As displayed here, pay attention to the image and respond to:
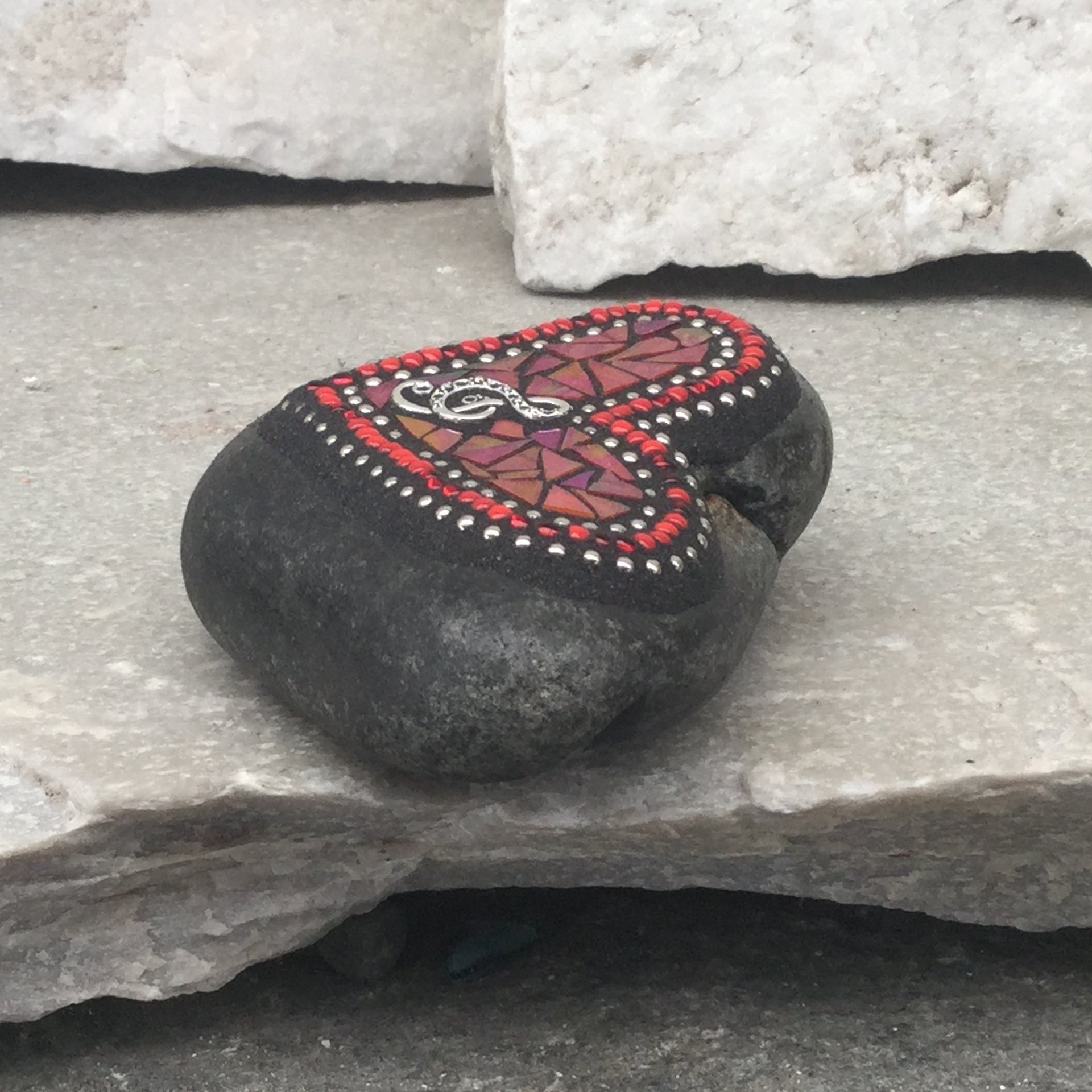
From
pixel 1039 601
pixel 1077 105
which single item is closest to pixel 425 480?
pixel 1039 601

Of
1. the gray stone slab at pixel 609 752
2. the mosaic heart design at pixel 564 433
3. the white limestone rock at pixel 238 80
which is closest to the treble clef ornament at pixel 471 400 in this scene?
the mosaic heart design at pixel 564 433

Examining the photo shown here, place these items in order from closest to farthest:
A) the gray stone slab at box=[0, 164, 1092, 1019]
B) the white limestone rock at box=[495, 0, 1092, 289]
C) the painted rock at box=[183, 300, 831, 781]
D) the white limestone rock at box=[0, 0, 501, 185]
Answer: the painted rock at box=[183, 300, 831, 781] < the gray stone slab at box=[0, 164, 1092, 1019] < the white limestone rock at box=[495, 0, 1092, 289] < the white limestone rock at box=[0, 0, 501, 185]

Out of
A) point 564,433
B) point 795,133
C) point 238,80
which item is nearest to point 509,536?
point 564,433

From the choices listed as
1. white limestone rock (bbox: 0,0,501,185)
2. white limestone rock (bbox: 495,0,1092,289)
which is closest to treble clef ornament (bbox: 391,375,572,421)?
white limestone rock (bbox: 495,0,1092,289)

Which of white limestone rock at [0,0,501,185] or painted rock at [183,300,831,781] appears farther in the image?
white limestone rock at [0,0,501,185]

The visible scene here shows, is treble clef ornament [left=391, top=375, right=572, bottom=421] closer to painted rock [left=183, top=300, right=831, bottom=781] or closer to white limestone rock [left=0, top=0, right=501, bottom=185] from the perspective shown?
painted rock [left=183, top=300, right=831, bottom=781]

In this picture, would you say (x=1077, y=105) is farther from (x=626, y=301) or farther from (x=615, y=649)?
(x=615, y=649)

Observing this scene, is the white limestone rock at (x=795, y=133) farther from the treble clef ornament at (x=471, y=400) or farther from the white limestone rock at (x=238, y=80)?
the treble clef ornament at (x=471, y=400)
